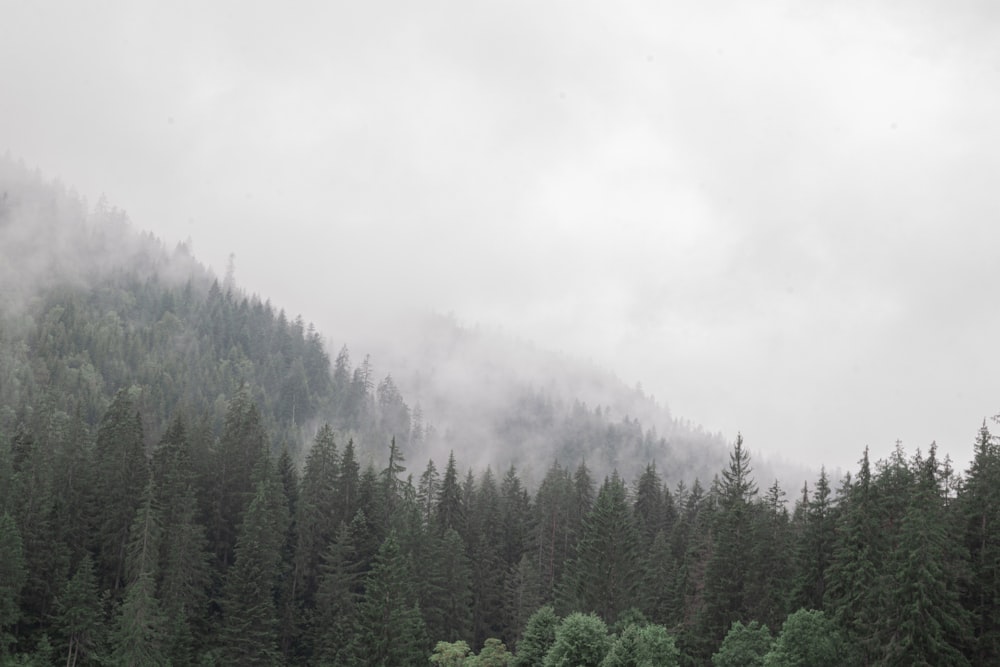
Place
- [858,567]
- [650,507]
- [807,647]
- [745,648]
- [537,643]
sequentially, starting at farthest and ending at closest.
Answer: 1. [650,507]
2. [537,643]
3. [858,567]
4. [745,648]
5. [807,647]

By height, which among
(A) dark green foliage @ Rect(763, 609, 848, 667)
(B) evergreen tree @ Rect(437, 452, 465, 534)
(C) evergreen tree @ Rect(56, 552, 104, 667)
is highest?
(B) evergreen tree @ Rect(437, 452, 465, 534)

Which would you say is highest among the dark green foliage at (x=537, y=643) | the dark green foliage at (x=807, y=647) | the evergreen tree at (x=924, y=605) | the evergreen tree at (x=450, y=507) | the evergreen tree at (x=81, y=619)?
the evergreen tree at (x=450, y=507)

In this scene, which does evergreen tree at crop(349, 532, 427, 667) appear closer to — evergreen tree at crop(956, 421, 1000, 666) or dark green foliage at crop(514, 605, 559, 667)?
dark green foliage at crop(514, 605, 559, 667)

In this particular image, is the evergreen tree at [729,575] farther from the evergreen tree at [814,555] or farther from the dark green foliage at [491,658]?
the dark green foliage at [491,658]

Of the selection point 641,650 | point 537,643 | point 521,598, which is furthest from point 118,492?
point 641,650

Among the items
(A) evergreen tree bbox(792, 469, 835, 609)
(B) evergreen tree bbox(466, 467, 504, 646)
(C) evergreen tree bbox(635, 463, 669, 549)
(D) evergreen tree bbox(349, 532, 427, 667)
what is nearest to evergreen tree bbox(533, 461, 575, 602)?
(B) evergreen tree bbox(466, 467, 504, 646)

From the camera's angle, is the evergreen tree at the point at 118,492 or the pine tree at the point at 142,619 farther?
the evergreen tree at the point at 118,492

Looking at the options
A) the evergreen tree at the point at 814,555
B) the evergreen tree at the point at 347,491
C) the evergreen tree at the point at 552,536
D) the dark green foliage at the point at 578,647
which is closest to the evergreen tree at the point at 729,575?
the evergreen tree at the point at 814,555

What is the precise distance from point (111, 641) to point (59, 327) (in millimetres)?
132915

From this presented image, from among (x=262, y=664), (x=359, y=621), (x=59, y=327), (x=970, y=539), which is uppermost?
(x=59, y=327)

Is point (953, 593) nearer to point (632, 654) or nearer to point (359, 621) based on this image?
point (632, 654)

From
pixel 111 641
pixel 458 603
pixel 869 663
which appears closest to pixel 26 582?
pixel 111 641

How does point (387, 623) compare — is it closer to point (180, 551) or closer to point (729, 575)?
point (180, 551)

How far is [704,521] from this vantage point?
7319 cm
